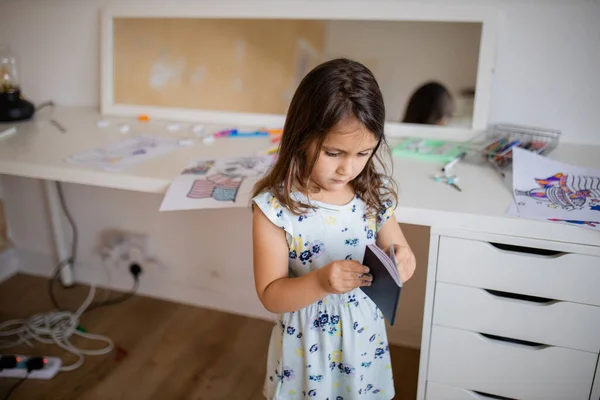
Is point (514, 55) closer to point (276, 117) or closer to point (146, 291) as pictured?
point (276, 117)

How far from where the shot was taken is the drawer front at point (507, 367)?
1094 mm

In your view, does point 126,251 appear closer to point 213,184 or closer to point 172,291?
point 172,291

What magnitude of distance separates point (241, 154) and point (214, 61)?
0.47m

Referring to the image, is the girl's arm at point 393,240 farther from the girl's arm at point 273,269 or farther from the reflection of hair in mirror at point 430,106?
the reflection of hair in mirror at point 430,106

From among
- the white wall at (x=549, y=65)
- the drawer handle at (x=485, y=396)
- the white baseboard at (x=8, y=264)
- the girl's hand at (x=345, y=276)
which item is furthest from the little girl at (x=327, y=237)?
the white baseboard at (x=8, y=264)

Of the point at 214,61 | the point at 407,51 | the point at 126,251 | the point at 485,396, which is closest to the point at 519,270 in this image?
the point at 485,396

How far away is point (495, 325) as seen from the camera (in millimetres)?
1120

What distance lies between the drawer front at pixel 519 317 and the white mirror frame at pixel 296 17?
0.52 meters

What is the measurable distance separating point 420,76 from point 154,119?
2.74 feet

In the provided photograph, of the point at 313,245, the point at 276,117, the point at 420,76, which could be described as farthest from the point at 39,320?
the point at 420,76

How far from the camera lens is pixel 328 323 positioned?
3.30 ft

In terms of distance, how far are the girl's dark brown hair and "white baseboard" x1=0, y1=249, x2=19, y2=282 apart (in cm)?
166

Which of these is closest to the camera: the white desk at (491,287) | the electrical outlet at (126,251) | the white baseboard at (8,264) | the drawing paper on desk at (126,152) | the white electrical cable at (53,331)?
the white desk at (491,287)

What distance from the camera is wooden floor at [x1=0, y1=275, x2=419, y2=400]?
1590 millimetres
